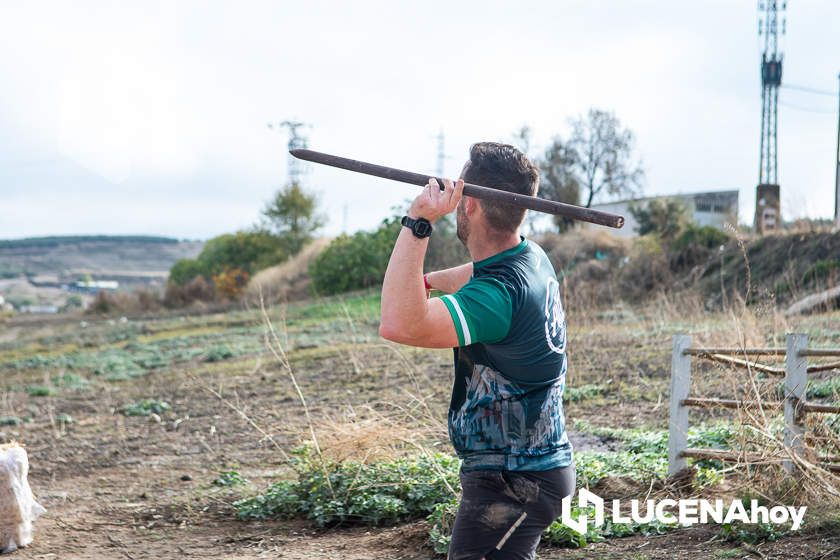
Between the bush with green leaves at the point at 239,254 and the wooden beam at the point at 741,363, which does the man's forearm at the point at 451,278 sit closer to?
the wooden beam at the point at 741,363

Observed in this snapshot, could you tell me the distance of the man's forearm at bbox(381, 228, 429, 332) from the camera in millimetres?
2904

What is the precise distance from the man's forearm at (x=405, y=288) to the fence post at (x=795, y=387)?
369 centimetres

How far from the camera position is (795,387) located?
594cm

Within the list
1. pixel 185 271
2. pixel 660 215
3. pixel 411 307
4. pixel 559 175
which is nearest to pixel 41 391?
pixel 411 307

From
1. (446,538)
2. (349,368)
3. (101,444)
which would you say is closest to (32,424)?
(101,444)

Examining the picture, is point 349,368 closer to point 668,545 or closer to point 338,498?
point 338,498

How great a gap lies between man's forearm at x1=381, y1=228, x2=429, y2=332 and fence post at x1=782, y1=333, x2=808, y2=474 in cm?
369

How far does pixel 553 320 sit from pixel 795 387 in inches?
132

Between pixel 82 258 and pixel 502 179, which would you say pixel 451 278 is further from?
pixel 82 258

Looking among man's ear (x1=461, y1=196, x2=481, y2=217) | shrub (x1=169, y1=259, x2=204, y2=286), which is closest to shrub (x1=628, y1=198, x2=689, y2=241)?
shrub (x1=169, y1=259, x2=204, y2=286)

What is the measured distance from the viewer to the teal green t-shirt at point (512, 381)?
3059 millimetres

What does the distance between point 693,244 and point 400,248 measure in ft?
86.3

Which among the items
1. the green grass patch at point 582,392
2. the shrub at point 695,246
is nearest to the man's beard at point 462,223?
the green grass patch at point 582,392

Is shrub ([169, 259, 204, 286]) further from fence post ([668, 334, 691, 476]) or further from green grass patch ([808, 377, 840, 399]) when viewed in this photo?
fence post ([668, 334, 691, 476])
